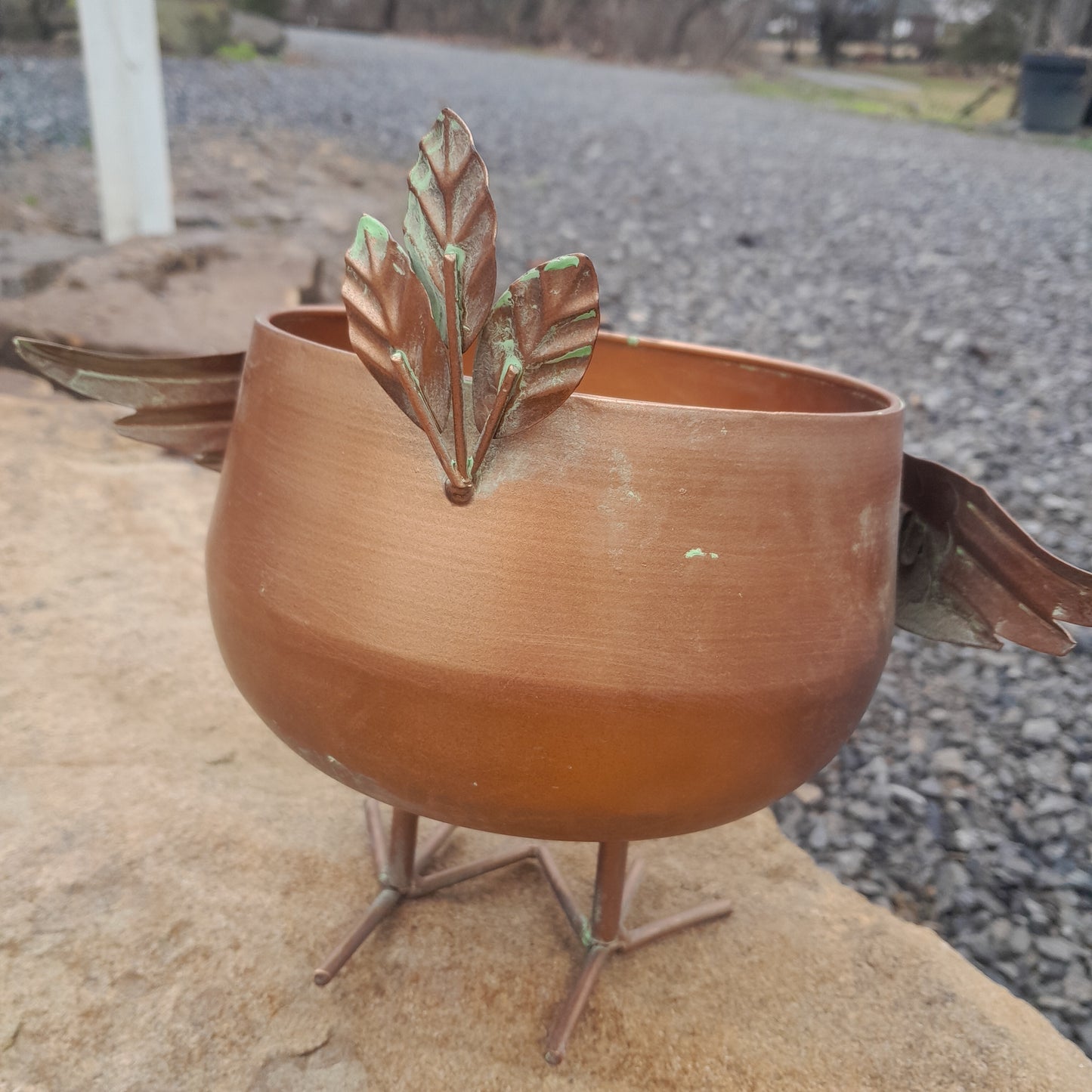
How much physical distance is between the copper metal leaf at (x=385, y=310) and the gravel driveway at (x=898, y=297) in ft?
4.52

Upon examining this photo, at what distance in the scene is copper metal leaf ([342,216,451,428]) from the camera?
883 millimetres

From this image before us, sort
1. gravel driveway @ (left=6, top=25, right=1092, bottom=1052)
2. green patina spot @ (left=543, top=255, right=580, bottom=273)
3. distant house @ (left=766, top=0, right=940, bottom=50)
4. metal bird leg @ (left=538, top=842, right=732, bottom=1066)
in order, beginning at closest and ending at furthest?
green patina spot @ (left=543, top=255, right=580, bottom=273) → metal bird leg @ (left=538, top=842, right=732, bottom=1066) → gravel driveway @ (left=6, top=25, right=1092, bottom=1052) → distant house @ (left=766, top=0, right=940, bottom=50)

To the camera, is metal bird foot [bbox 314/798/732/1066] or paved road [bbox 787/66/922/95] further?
paved road [bbox 787/66/922/95]

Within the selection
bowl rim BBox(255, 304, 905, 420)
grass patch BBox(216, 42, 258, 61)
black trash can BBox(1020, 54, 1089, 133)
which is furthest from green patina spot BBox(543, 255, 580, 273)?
grass patch BBox(216, 42, 258, 61)

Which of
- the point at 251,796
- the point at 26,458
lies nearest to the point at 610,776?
the point at 251,796

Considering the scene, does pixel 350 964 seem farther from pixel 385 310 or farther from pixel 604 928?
pixel 385 310

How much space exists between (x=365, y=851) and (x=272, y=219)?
411 cm

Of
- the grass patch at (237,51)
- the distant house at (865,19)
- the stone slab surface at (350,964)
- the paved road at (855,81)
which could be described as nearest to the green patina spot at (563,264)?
the stone slab surface at (350,964)

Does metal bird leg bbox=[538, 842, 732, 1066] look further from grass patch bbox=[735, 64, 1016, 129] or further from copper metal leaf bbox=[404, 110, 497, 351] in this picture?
grass patch bbox=[735, 64, 1016, 129]

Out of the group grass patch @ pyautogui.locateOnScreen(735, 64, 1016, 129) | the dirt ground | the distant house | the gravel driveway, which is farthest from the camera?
the distant house

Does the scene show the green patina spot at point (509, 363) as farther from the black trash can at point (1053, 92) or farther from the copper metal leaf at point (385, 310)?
the black trash can at point (1053, 92)

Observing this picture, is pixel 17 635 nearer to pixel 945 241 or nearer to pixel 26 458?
pixel 26 458

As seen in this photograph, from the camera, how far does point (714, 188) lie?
602 centimetres

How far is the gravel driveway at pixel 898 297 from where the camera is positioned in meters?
1.87
